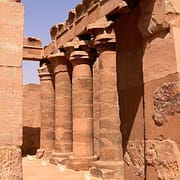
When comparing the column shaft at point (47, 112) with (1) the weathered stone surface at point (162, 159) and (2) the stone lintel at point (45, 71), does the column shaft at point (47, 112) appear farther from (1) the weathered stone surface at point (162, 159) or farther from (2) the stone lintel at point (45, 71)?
(1) the weathered stone surface at point (162, 159)

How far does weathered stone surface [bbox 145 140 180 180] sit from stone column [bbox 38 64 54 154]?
12389mm

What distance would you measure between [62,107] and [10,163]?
11075 millimetres

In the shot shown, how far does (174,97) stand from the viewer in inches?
155

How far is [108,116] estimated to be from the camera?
1008 cm

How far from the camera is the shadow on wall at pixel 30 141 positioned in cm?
2078

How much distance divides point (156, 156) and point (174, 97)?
2.58ft

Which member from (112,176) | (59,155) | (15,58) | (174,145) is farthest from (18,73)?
(59,155)

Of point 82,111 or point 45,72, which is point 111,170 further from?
point 45,72

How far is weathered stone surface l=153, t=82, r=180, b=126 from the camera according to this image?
391 centimetres

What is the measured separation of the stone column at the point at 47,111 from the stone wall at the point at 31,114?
16.3 feet

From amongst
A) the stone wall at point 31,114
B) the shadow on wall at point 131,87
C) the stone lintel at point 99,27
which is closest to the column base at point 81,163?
the stone lintel at point 99,27

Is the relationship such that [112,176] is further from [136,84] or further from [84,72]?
[136,84]

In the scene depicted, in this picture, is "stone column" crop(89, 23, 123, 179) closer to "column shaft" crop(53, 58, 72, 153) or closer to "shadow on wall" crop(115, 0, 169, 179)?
"column shaft" crop(53, 58, 72, 153)

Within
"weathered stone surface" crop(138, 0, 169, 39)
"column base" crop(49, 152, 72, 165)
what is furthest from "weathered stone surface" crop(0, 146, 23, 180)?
"column base" crop(49, 152, 72, 165)
